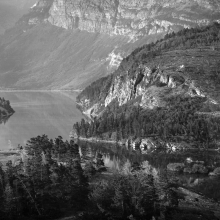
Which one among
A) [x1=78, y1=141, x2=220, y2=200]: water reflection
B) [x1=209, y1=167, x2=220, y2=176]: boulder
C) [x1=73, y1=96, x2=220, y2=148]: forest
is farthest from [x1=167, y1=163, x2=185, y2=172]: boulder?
[x1=73, y1=96, x2=220, y2=148]: forest

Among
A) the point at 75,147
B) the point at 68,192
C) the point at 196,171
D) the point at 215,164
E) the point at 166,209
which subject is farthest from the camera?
the point at 75,147

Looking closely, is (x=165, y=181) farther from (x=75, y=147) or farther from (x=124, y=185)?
(x=75, y=147)

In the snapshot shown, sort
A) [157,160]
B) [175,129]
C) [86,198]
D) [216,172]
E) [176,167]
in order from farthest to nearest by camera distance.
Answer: [175,129], [157,160], [176,167], [216,172], [86,198]

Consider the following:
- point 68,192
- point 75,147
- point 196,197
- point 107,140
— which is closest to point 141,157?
point 75,147

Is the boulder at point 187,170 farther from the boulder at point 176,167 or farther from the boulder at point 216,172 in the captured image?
the boulder at point 216,172

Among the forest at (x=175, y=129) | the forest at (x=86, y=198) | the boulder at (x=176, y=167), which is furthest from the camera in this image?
the forest at (x=175, y=129)

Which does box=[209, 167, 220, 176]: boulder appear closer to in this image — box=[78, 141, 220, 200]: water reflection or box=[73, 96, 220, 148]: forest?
box=[78, 141, 220, 200]: water reflection

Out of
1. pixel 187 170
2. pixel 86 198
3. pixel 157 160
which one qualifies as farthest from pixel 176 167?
pixel 86 198

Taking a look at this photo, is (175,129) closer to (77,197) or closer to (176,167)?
(176,167)

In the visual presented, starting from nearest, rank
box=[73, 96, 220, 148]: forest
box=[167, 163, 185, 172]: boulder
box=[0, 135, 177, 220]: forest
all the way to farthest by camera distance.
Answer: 1. box=[0, 135, 177, 220]: forest
2. box=[167, 163, 185, 172]: boulder
3. box=[73, 96, 220, 148]: forest

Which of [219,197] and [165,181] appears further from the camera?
[219,197]

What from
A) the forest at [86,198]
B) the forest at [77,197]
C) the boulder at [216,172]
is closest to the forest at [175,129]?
the boulder at [216,172]
